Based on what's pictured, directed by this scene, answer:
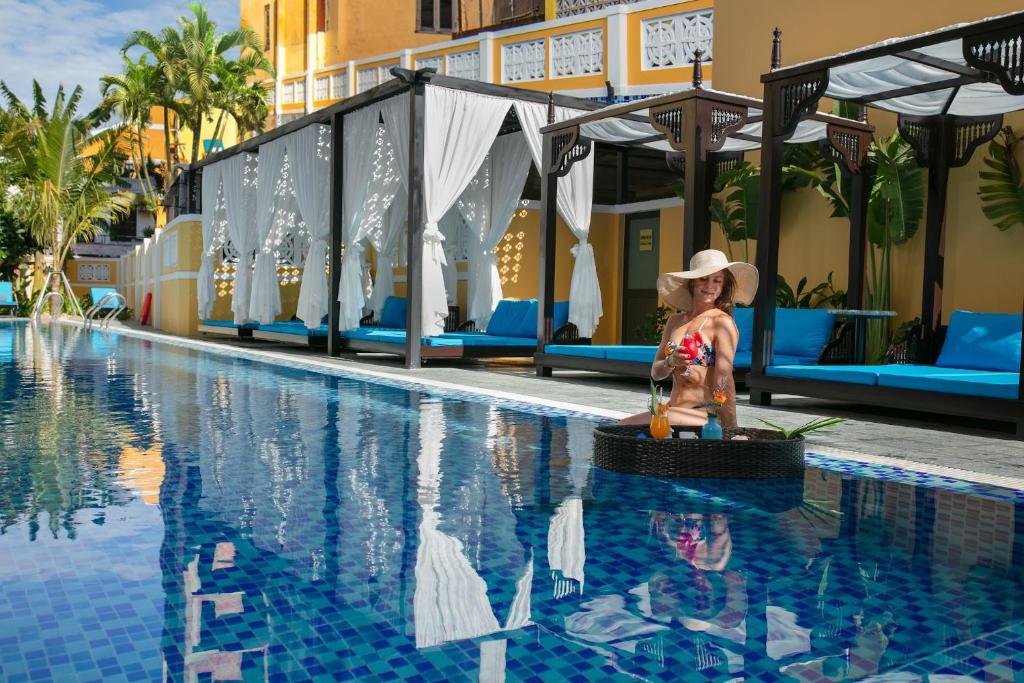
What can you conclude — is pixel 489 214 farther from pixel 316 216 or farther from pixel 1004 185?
pixel 1004 185

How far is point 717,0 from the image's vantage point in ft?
36.9

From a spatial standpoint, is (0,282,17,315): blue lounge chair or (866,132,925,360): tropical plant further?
(0,282,17,315): blue lounge chair

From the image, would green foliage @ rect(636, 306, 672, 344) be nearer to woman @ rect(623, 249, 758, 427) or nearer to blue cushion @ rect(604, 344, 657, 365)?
blue cushion @ rect(604, 344, 657, 365)

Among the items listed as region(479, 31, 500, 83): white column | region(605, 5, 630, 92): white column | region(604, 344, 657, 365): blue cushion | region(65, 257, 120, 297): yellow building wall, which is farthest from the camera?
region(65, 257, 120, 297): yellow building wall

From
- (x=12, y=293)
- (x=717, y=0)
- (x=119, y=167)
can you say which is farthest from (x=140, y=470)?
(x=12, y=293)

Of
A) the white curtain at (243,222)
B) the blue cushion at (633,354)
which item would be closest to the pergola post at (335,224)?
the white curtain at (243,222)

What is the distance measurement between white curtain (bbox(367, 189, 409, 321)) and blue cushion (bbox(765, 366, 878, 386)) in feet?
22.1

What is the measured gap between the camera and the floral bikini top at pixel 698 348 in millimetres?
4621

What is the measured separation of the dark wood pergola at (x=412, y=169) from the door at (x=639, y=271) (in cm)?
232

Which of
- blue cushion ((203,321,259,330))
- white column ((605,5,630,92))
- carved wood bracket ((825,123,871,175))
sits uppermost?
white column ((605,5,630,92))

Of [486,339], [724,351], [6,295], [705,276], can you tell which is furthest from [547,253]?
[6,295]

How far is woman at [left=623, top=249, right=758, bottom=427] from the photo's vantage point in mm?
4613

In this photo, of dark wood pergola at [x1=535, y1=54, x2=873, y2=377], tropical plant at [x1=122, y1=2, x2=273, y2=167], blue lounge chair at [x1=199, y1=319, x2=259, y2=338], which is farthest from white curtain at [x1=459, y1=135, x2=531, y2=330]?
tropical plant at [x1=122, y1=2, x2=273, y2=167]

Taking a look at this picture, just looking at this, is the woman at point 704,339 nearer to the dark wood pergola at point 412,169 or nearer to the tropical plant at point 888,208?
the tropical plant at point 888,208
